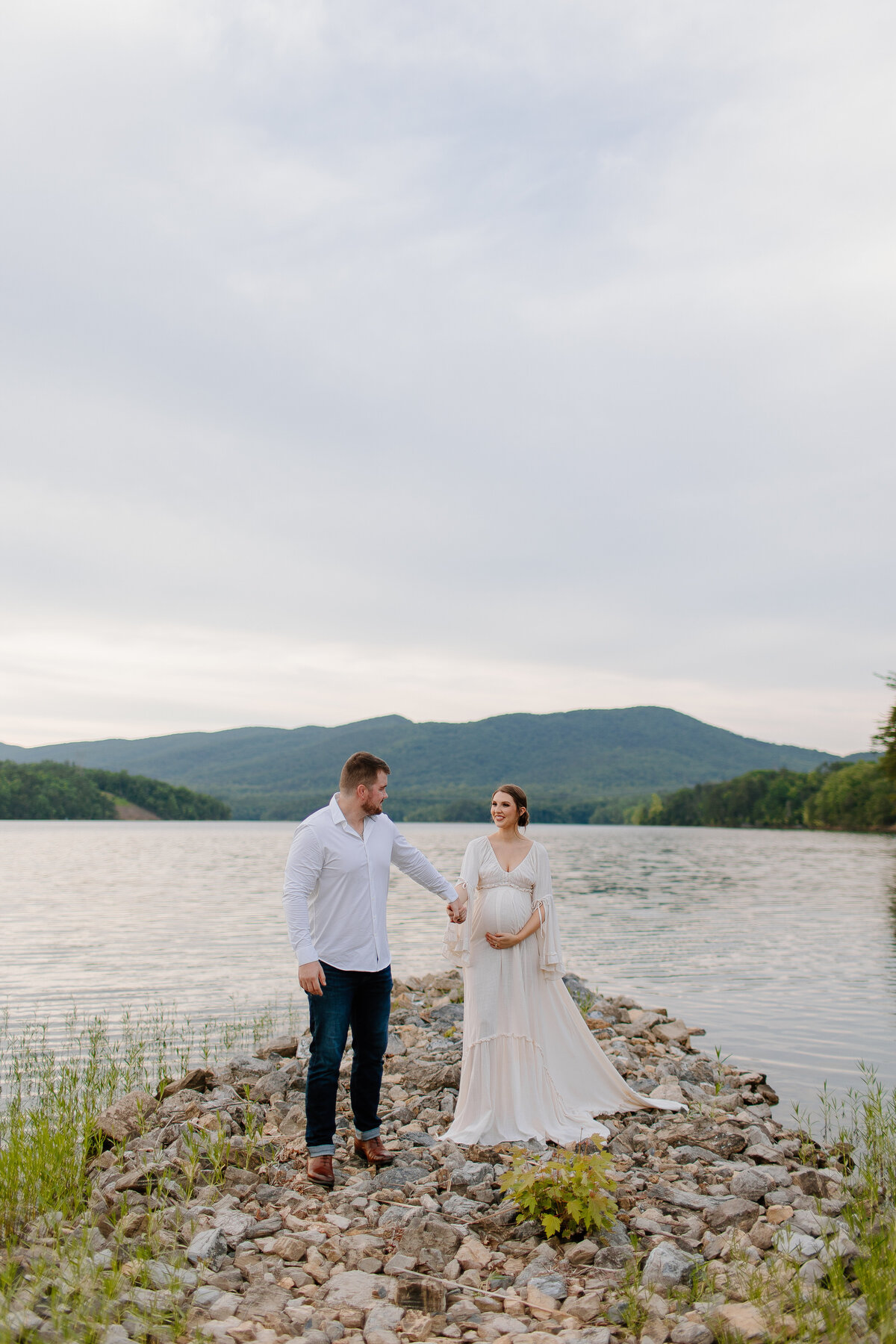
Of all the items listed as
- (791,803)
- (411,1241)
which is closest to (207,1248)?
(411,1241)

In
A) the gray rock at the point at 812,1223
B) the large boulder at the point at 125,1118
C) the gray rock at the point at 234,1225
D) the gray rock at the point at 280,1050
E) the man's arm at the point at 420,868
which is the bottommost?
the gray rock at the point at 280,1050

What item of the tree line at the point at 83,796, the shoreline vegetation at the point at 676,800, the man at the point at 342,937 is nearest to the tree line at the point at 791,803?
the shoreline vegetation at the point at 676,800

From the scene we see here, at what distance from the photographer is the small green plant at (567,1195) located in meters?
6.00

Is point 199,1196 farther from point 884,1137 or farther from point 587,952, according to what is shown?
point 587,952

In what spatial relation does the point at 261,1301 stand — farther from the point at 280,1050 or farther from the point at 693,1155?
the point at 280,1050

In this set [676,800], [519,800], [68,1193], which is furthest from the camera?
[676,800]

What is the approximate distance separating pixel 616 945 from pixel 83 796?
507 feet

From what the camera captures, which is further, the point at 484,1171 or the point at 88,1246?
the point at 484,1171

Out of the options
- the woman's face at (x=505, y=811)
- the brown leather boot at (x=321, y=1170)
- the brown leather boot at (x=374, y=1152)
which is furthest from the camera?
the woman's face at (x=505, y=811)

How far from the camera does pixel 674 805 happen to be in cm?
18875

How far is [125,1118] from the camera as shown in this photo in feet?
27.3

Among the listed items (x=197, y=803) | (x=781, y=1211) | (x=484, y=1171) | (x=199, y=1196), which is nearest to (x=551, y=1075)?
(x=484, y=1171)

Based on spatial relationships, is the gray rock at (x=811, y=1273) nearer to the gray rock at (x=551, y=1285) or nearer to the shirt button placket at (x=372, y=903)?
the gray rock at (x=551, y=1285)

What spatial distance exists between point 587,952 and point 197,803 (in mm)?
169564
